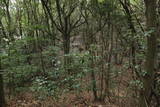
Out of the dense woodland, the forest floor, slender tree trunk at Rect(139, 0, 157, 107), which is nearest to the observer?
slender tree trunk at Rect(139, 0, 157, 107)

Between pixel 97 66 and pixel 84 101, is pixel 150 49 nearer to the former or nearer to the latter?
pixel 97 66

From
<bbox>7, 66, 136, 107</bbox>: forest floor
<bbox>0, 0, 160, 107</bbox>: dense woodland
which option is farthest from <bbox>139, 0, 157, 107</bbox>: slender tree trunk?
<bbox>7, 66, 136, 107</bbox>: forest floor

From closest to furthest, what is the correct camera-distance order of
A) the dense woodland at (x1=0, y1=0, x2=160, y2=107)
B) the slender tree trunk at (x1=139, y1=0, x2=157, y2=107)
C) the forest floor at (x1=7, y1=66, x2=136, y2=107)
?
the slender tree trunk at (x1=139, y1=0, x2=157, y2=107), the dense woodland at (x1=0, y1=0, x2=160, y2=107), the forest floor at (x1=7, y1=66, x2=136, y2=107)

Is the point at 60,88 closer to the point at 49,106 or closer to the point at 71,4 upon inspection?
the point at 49,106

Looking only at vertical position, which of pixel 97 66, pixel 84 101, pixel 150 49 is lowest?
pixel 84 101

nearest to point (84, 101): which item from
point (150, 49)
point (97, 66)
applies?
point (97, 66)

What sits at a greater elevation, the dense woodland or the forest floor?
the dense woodland

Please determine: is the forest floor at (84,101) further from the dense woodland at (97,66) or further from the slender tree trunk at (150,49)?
the slender tree trunk at (150,49)

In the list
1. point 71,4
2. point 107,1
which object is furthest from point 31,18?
point 107,1

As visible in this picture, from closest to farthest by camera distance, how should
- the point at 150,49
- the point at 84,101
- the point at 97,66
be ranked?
1. the point at 150,49
2. the point at 97,66
3. the point at 84,101

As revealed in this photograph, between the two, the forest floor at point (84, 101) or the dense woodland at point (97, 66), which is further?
the forest floor at point (84, 101)

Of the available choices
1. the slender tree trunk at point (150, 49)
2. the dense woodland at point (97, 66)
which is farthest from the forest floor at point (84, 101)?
the slender tree trunk at point (150, 49)

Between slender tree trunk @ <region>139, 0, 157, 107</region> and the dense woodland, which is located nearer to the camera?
slender tree trunk @ <region>139, 0, 157, 107</region>

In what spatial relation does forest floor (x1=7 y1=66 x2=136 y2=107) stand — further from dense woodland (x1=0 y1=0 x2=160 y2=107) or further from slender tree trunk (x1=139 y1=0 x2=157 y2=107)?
slender tree trunk (x1=139 y1=0 x2=157 y2=107)
